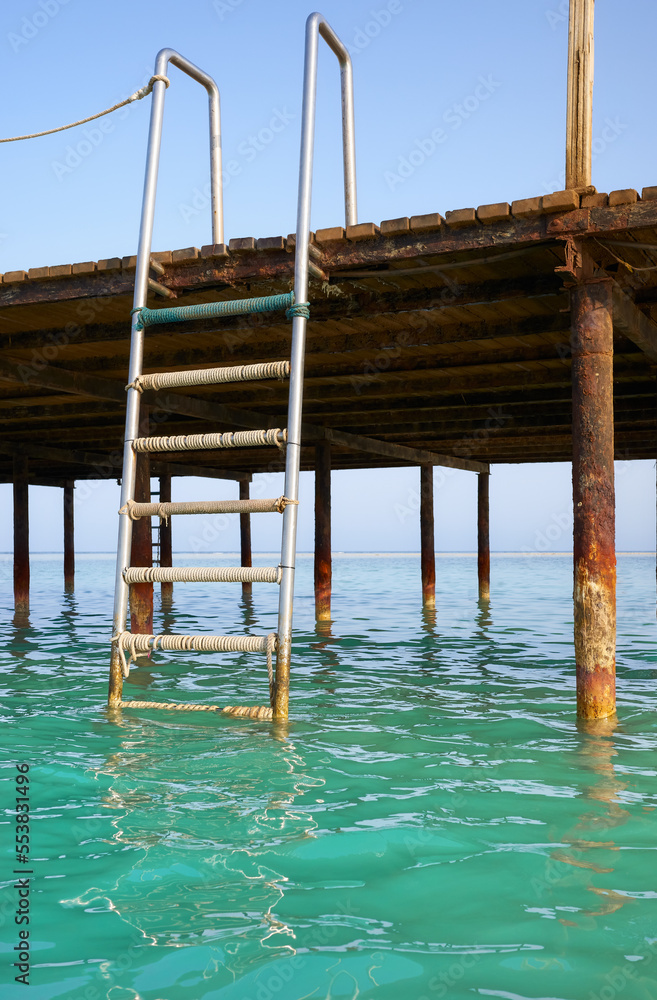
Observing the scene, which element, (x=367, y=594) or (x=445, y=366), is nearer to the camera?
(x=445, y=366)

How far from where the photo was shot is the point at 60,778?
5.13 metres

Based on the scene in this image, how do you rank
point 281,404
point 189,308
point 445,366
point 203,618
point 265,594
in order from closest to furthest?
point 189,308, point 445,366, point 281,404, point 203,618, point 265,594

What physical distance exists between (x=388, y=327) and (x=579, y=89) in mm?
3052

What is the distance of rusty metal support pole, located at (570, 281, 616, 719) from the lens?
6.58 metres

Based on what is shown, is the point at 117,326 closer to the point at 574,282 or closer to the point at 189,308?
the point at 189,308

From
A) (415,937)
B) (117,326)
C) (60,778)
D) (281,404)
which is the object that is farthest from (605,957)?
(281,404)

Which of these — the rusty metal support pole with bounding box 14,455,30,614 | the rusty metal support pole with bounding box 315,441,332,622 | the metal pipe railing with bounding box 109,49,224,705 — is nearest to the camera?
the metal pipe railing with bounding box 109,49,224,705

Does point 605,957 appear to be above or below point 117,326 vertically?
below

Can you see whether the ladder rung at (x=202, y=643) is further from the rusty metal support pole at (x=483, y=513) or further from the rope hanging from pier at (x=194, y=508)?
the rusty metal support pole at (x=483, y=513)

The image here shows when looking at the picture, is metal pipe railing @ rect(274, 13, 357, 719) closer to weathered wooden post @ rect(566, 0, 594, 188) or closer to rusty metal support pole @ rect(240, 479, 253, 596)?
weathered wooden post @ rect(566, 0, 594, 188)

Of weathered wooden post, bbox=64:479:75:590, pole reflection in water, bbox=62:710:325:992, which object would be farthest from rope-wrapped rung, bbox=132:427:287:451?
weathered wooden post, bbox=64:479:75:590

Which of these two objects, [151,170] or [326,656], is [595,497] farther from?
[326,656]

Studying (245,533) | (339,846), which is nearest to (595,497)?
(339,846)

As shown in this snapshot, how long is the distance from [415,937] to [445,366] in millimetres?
7692
